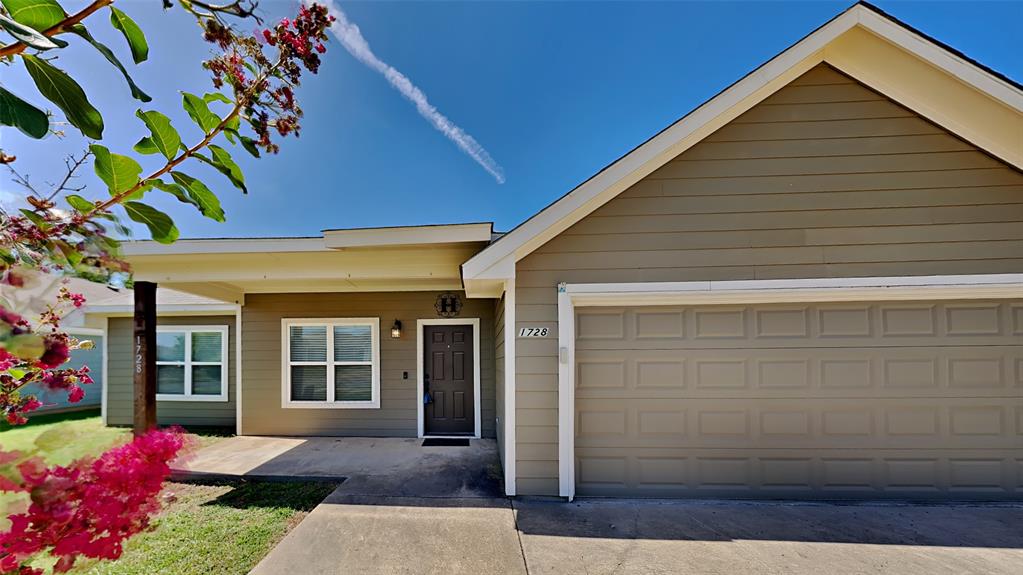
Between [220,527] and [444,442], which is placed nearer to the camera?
[220,527]

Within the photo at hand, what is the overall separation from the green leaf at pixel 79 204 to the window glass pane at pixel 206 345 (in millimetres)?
8183

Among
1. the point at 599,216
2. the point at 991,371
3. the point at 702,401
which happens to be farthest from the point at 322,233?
the point at 991,371

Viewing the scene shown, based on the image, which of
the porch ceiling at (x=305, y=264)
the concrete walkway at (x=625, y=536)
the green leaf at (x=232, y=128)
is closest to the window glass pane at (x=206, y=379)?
the porch ceiling at (x=305, y=264)

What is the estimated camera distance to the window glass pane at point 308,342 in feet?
23.5

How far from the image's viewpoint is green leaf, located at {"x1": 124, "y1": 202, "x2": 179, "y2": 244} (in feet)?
3.32

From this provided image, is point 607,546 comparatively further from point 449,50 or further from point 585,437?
point 449,50

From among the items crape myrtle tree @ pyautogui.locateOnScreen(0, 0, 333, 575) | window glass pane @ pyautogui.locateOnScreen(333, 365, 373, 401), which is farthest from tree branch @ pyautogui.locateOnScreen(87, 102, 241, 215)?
window glass pane @ pyautogui.locateOnScreen(333, 365, 373, 401)

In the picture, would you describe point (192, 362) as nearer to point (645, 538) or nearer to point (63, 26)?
point (645, 538)

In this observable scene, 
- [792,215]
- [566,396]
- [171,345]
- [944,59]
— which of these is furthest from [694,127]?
[171,345]

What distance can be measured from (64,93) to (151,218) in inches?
11.6

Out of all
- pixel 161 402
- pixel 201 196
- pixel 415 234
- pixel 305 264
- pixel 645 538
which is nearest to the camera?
pixel 201 196

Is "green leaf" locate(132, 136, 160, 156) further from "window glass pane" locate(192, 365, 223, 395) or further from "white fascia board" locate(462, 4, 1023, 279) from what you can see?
"window glass pane" locate(192, 365, 223, 395)

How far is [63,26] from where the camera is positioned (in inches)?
32.3

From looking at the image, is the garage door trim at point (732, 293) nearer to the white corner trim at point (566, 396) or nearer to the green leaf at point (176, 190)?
the white corner trim at point (566, 396)
